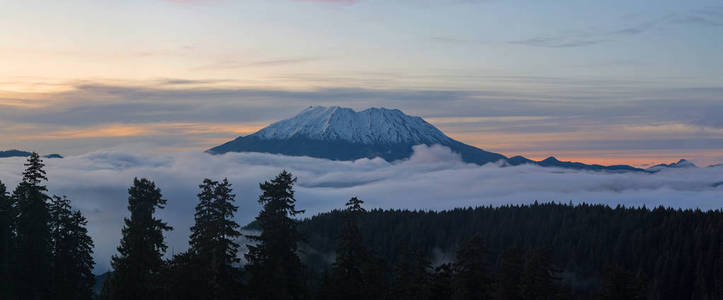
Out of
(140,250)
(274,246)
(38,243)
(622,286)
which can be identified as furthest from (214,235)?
(622,286)

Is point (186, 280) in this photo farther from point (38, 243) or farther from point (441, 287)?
point (441, 287)

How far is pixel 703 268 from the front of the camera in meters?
182

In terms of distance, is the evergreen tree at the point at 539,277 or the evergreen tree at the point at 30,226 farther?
the evergreen tree at the point at 30,226

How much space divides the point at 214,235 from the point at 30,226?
1902cm

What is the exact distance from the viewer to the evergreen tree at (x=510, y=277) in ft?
183

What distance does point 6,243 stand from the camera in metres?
55.2

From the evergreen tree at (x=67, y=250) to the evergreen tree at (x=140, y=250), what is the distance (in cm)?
1235

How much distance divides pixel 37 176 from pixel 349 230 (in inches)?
1020

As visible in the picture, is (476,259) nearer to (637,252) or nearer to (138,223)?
(138,223)

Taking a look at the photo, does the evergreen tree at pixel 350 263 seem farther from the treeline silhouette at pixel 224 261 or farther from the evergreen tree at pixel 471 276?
the evergreen tree at pixel 471 276

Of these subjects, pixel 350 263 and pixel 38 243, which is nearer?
pixel 350 263

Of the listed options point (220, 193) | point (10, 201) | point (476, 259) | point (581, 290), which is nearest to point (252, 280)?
point (220, 193)

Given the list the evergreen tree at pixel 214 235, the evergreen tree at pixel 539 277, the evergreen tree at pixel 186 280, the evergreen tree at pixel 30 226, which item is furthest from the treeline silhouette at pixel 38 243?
the evergreen tree at pixel 539 277

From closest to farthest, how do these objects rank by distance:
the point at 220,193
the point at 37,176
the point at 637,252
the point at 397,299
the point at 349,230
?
the point at 220,193, the point at 349,230, the point at 37,176, the point at 397,299, the point at 637,252
